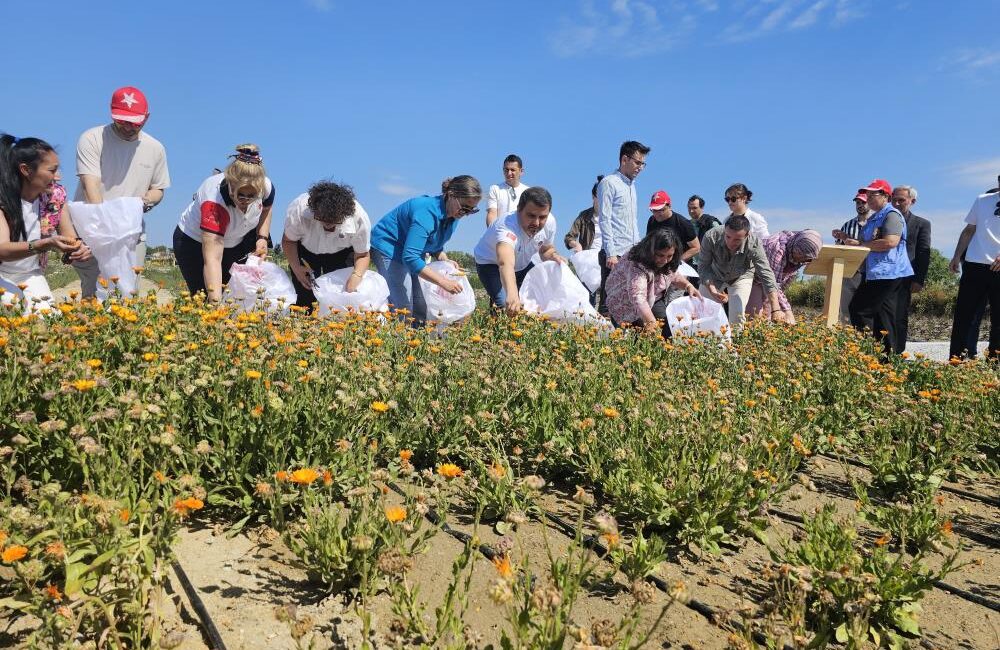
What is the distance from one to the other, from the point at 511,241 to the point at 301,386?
→ 12.5 ft

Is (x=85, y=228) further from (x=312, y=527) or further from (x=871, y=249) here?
(x=871, y=249)

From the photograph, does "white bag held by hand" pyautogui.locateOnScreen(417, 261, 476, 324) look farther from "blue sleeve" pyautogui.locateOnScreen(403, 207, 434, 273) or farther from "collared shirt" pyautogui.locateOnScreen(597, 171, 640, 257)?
"collared shirt" pyautogui.locateOnScreen(597, 171, 640, 257)

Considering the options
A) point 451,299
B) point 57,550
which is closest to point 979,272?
point 451,299

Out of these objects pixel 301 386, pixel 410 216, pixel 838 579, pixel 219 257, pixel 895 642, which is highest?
pixel 410 216

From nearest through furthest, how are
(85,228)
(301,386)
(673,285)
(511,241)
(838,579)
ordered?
1. (838,579)
2. (301,386)
3. (85,228)
4. (511,241)
5. (673,285)

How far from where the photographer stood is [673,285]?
24.3 feet

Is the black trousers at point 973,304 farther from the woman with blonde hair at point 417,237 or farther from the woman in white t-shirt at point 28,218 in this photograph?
the woman in white t-shirt at point 28,218

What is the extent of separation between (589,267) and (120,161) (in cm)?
481

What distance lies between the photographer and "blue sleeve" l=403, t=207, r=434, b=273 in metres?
6.05

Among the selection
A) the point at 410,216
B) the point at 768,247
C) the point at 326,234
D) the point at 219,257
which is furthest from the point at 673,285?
the point at 219,257

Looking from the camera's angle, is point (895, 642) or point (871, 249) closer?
point (895, 642)

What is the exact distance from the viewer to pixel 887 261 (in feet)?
25.3

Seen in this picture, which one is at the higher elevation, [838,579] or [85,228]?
[85,228]

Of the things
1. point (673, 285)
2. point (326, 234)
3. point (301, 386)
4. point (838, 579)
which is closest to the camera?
point (838, 579)
